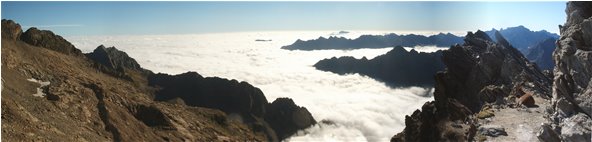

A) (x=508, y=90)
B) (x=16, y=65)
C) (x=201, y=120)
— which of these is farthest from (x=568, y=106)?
(x=201, y=120)

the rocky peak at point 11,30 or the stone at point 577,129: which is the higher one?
the rocky peak at point 11,30

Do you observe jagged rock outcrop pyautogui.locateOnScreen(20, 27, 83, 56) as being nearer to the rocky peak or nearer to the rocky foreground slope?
the rocky foreground slope

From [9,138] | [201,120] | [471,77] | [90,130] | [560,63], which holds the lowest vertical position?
[201,120]

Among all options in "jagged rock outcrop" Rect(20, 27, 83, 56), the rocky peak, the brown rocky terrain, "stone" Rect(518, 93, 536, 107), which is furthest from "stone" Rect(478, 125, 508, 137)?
"jagged rock outcrop" Rect(20, 27, 83, 56)

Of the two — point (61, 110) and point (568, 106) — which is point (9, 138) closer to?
point (61, 110)

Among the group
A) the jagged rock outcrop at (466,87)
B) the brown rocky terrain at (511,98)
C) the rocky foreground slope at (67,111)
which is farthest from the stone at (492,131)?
the rocky foreground slope at (67,111)

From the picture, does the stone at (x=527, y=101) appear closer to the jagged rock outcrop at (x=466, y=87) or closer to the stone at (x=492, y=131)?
the jagged rock outcrop at (x=466, y=87)
